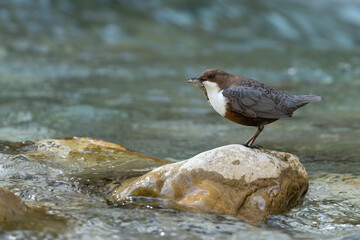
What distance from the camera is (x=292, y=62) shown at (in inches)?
499

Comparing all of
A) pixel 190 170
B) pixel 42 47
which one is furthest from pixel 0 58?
pixel 190 170

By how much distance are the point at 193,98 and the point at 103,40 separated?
5.53m

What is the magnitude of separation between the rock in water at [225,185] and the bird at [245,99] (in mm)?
242

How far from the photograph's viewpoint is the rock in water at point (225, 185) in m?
3.61

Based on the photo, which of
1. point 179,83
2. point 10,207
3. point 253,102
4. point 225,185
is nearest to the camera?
point 10,207

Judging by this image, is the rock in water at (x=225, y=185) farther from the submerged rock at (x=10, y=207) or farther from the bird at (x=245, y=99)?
the submerged rock at (x=10, y=207)

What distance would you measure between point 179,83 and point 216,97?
21.9ft

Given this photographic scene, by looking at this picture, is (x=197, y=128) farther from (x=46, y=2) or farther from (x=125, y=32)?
(x=46, y=2)

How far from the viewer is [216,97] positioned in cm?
389

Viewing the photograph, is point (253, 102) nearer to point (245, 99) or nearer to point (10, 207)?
point (245, 99)

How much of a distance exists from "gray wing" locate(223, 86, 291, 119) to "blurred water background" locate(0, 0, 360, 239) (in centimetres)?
71

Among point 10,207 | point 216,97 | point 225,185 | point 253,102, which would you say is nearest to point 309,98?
point 253,102

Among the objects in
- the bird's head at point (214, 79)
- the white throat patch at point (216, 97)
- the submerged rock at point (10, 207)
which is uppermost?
the bird's head at point (214, 79)

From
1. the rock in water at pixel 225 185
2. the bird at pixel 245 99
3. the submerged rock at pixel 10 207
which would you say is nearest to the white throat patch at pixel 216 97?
the bird at pixel 245 99
